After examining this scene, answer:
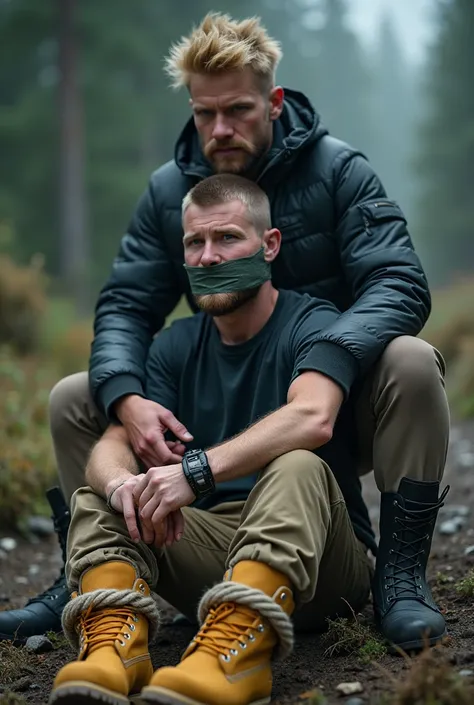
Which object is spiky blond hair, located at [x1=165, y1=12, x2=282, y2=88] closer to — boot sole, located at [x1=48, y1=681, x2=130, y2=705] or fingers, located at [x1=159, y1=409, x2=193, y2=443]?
fingers, located at [x1=159, y1=409, x2=193, y2=443]

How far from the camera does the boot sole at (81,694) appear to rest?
261 cm

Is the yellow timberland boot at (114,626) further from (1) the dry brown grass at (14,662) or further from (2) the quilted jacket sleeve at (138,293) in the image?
(2) the quilted jacket sleeve at (138,293)

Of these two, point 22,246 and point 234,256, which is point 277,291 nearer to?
point 234,256

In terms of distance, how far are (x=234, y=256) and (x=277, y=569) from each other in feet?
4.48

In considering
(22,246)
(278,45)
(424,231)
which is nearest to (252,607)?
(278,45)

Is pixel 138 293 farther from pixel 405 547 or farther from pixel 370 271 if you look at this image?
pixel 405 547

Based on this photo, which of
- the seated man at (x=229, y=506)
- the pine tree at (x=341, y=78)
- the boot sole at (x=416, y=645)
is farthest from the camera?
the pine tree at (x=341, y=78)

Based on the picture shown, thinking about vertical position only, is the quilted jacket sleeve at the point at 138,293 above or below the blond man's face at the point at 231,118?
below

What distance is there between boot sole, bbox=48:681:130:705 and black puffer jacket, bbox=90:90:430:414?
1.32m

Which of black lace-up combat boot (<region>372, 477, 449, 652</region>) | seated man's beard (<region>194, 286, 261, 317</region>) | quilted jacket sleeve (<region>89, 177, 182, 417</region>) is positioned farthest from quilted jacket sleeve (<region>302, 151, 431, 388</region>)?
quilted jacket sleeve (<region>89, 177, 182, 417</region>)

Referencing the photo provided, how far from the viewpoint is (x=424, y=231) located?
1308 inches

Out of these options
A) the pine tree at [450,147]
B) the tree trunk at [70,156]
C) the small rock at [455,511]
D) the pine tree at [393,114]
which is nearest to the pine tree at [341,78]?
the pine tree at [393,114]

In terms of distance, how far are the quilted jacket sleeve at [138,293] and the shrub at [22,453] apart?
2279mm

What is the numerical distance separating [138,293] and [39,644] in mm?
1624
